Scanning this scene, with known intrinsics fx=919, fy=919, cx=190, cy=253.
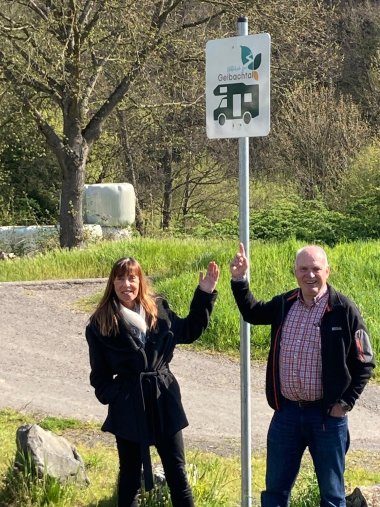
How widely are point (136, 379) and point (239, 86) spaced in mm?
1571

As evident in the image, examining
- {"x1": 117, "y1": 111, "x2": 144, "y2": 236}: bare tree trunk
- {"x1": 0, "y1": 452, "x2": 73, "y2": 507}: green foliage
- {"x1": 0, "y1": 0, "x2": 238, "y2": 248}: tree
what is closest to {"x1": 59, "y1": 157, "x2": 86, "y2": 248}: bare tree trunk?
{"x1": 0, "y1": 0, "x2": 238, "y2": 248}: tree

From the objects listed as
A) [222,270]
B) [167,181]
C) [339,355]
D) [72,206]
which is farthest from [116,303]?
[167,181]

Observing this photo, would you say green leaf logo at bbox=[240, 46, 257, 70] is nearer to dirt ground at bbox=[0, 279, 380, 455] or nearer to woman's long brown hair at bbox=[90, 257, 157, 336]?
woman's long brown hair at bbox=[90, 257, 157, 336]

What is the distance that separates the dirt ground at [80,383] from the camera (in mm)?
7943

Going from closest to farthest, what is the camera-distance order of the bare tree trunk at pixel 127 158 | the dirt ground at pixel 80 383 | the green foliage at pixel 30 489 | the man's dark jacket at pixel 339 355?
1. the man's dark jacket at pixel 339 355
2. the green foliage at pixel 30 489
3. the dirt ground at pixel 80 383
4. the bare tree trunk at pixel 127 158

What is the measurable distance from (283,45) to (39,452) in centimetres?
1693

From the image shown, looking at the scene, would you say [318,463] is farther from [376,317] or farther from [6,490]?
[376,317]

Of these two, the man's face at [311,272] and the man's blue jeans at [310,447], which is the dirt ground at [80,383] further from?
the man's face at [311,272]

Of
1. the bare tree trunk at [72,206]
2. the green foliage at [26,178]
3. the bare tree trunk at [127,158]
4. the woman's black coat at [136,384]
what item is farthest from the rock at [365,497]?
the green foliage at [26,178]

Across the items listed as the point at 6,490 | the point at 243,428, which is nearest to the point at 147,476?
the point at 243,428

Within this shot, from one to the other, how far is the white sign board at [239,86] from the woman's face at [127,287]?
0.84 metres

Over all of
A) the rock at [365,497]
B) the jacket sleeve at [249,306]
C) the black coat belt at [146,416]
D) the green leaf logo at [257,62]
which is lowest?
the rock at [365,497]

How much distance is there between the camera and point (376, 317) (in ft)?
35.8

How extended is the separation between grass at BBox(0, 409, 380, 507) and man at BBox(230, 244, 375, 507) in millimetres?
452
